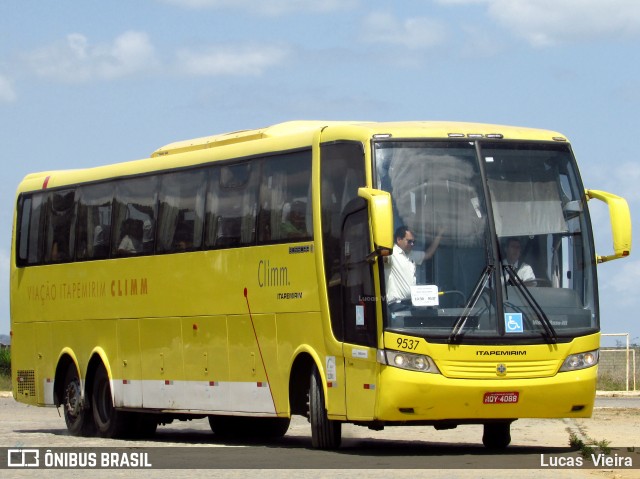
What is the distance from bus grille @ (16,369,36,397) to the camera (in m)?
25.4

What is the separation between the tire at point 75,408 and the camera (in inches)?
947

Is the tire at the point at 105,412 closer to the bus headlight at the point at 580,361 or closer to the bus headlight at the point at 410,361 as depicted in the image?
the bus headlight at the point at 410,361

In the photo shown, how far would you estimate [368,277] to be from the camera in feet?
57.3

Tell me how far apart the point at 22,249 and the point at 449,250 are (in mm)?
10549

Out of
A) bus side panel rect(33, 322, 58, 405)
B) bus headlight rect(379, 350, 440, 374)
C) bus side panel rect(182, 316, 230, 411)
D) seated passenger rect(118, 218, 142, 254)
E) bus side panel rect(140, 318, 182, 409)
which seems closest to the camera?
bus headlight rect(379, 350, 440, 374)

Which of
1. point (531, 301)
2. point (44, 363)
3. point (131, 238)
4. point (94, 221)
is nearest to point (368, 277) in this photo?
point (531, 301)

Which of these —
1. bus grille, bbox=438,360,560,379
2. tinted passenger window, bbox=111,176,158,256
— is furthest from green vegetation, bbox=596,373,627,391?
bus grille, bbox=438,360,560,379

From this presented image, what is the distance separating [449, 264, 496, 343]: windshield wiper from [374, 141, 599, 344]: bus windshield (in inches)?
0.4

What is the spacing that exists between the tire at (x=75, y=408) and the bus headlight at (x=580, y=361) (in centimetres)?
898

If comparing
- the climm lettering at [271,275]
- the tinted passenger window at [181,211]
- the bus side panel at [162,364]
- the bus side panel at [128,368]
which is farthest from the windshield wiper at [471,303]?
the bus side panel at [128,368]

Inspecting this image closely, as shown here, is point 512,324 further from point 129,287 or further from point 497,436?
point 129,287

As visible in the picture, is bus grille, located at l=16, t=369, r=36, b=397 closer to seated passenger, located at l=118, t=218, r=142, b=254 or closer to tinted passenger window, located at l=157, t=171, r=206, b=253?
seated passenger, located at l=118, t=218, r=142, b=254

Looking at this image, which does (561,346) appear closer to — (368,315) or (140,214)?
(368,315)

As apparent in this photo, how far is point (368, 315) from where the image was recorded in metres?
17.4
